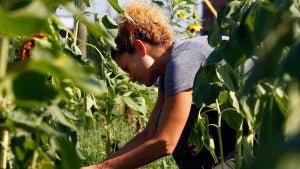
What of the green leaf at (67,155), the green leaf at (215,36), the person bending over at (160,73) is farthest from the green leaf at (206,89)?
the green leaf at (67,155)

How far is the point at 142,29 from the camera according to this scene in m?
2.65

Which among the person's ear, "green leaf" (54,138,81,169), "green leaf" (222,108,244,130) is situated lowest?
the person's ear

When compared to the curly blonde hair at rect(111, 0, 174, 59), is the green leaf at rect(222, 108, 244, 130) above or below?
above

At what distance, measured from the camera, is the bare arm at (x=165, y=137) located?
7.68 ft

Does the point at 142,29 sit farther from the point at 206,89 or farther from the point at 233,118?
the point at 206,89

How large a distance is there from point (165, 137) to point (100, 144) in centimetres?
200

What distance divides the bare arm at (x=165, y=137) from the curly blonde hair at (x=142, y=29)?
1.07 ft

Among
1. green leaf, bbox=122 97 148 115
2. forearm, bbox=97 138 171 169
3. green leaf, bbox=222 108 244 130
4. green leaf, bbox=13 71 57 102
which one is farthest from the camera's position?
green leaf, bbox=122 97 148 115

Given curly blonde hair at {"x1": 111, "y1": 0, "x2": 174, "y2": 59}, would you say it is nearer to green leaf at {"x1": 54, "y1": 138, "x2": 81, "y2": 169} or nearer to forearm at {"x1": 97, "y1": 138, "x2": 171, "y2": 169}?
forearm at {"x1": 97, "y1": 138, "x2": 171, "y2": 169}

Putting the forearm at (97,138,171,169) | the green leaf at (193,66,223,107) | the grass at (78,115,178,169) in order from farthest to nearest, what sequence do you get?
the grass at (78,115,178,169)
the forearm at (97,138,171,169)
the green leaf at (193,66,223,107)

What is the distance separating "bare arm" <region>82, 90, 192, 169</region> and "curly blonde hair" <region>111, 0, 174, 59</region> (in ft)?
1.07

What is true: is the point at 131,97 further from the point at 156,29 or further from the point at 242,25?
the point at 242,25

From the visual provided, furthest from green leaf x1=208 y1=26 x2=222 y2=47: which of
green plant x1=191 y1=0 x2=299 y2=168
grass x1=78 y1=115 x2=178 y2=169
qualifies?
grass x1=78 y1=115 x2=178 y2=169

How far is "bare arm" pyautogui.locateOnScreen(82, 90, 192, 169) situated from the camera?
2.34m
